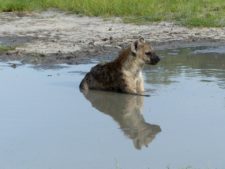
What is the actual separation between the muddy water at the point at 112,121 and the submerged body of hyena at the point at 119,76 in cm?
12

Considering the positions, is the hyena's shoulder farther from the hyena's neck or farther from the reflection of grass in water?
the reflection of grass in water

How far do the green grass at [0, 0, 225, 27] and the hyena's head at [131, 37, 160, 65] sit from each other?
4191 millimetres

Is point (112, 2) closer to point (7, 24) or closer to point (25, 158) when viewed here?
point (7, 24)

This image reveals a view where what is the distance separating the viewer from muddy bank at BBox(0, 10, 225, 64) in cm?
1162

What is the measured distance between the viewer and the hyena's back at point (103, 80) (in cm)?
920

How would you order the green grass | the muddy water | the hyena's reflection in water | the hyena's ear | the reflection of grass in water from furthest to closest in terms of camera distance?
the green grass → the reflection of grass in water → the hyena's ear → the hyena's reflection in water → the muddy water

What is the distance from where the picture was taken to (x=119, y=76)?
9219mm

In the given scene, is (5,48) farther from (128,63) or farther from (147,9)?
(147,9)

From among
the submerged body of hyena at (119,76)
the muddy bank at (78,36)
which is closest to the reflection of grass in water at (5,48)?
the muddy bank at (78,36)

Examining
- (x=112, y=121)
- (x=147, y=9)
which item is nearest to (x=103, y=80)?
(x=112, y=121)

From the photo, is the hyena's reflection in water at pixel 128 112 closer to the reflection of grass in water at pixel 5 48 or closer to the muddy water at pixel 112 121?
the muddy water at pixel 112 121

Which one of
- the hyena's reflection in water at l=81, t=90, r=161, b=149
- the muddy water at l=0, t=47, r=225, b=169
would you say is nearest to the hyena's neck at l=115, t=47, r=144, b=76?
the muddy water at l=0, t=47, r=225, b=169

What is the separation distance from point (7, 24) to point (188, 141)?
817 cm

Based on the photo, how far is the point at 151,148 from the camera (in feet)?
21.2
